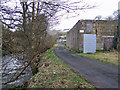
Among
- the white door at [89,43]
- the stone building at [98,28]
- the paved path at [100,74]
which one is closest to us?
the paved path at [100,74]

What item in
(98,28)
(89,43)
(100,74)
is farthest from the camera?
(98,28)

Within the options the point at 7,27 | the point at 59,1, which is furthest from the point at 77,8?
the point at 7,27

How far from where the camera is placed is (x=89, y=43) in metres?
12.4

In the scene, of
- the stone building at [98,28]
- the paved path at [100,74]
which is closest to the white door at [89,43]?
the stone building at [98,28]

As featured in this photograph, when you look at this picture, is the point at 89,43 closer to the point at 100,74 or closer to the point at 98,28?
the point at 98,28

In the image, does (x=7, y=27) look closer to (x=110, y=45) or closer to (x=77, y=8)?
(x=77, y=8)

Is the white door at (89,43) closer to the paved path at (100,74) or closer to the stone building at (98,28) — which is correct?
the stone building at (98,28)

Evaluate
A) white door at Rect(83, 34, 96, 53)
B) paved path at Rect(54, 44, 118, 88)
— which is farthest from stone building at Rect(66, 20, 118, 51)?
paved path at Rect(54, 44, 118, 88)

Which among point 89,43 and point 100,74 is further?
point 89,43

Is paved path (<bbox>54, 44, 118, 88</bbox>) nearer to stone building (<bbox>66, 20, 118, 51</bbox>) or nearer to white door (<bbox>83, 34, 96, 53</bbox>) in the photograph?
white door (<bbox>83, 34, 96, 53</bbox>)

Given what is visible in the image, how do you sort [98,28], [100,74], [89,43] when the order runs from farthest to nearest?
[98,28] → [89,43] → [100,74]

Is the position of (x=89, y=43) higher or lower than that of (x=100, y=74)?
higher

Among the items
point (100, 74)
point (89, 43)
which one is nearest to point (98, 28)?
point (89, 43)

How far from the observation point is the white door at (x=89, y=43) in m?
12.2
